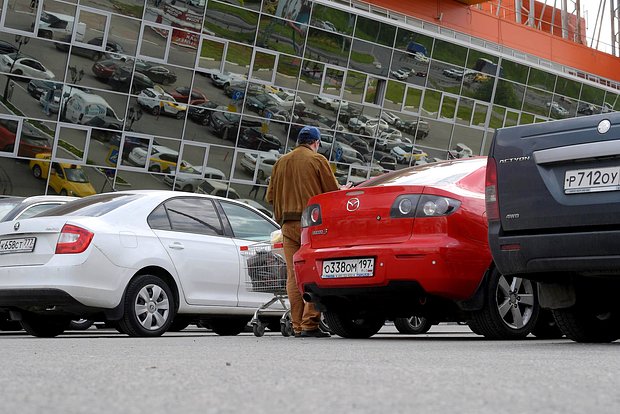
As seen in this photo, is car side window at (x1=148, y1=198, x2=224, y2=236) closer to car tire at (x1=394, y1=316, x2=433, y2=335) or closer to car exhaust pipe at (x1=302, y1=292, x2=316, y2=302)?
car exhaust pipe at (x1=302, y1=292, x2=316, y2=302)

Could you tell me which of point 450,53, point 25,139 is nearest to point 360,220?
point 25,139

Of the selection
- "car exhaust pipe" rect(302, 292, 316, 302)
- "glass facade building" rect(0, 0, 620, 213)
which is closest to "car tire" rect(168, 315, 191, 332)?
"car exhaust pipe" rect(302, 292, 316, 302)

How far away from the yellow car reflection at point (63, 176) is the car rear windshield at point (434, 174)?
20086mm

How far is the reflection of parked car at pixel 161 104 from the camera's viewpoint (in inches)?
1187

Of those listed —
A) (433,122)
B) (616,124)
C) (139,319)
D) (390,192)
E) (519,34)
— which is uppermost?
(519,34)

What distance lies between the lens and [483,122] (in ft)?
131

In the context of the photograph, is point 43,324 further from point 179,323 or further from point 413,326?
point 413,326

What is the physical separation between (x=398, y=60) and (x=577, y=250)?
29.1 m

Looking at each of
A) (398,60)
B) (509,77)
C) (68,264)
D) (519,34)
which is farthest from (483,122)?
(68,264)

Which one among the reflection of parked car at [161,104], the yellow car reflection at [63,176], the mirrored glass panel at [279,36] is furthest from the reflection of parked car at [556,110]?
the yellow car reflection at [63,176]

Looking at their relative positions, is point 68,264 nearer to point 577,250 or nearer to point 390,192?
point 390,192

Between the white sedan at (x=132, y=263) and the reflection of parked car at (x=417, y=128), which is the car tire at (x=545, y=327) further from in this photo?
the reflection of parked car at (x=417, y=128)

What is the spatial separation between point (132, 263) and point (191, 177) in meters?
21.6

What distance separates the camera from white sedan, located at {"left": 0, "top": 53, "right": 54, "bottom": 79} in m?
27.4
